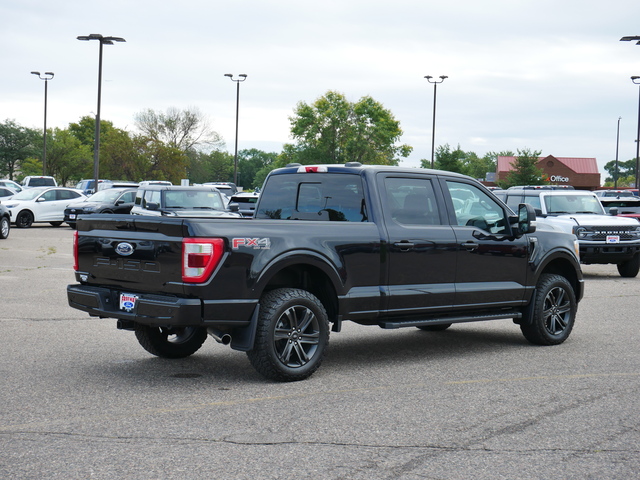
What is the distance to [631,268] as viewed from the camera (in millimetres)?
18703

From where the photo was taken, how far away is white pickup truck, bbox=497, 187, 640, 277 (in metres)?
17.8

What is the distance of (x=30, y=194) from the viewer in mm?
35469

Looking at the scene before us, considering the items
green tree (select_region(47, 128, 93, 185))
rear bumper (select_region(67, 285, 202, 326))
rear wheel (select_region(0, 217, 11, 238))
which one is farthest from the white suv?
rear bumper (select_region(67, 285, 202, 326))

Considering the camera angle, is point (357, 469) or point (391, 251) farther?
point (391, 251)

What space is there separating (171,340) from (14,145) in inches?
3681

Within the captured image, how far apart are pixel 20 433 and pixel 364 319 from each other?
3378mm

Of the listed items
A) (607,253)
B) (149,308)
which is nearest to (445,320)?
(149,308)

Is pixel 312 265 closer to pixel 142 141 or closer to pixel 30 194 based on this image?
pixel 30 194

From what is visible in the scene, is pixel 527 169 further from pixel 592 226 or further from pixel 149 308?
pixel 149 308

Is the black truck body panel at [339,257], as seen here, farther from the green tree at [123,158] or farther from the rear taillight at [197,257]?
the green tree at [123,158]

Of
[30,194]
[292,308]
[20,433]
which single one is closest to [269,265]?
[292,308]

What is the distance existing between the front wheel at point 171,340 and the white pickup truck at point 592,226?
10.4m

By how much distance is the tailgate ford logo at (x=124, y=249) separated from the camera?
719 centimetres

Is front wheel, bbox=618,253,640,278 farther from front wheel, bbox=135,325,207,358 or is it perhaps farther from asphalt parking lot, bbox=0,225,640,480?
front wheel, bbox=135,325,207,358
